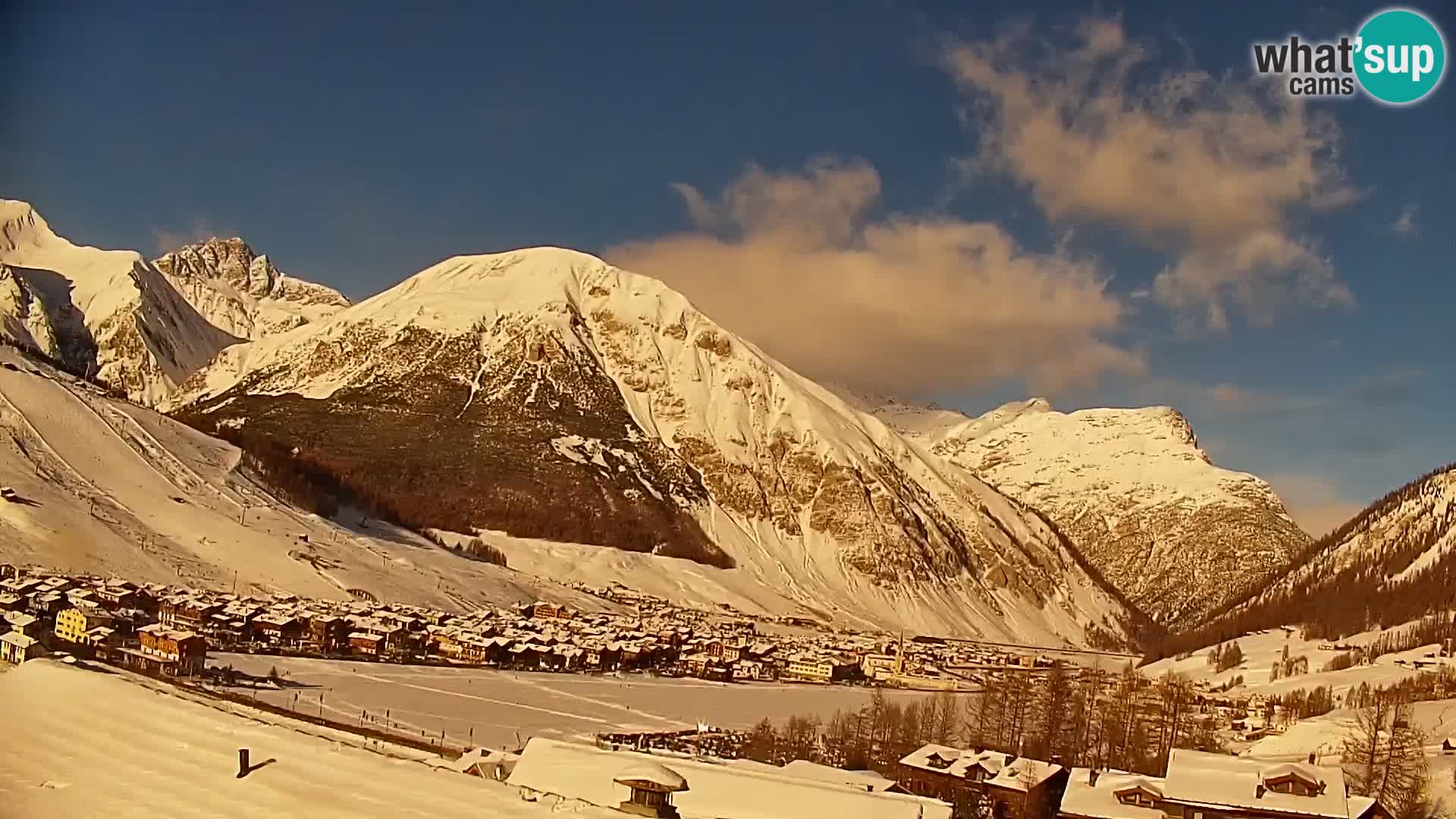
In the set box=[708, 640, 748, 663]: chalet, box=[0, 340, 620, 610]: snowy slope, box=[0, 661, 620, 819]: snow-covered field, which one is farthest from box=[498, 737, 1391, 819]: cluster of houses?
box=[0, 340, 620, 610]: snowy slope

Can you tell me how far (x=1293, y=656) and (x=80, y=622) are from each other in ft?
220

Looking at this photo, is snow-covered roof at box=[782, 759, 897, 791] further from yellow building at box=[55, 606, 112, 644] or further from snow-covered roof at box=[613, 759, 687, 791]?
yellow building at box=[55, 606, 112, 644]

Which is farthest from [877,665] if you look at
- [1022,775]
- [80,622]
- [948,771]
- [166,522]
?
[1022,775]

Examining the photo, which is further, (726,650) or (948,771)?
(726,650)

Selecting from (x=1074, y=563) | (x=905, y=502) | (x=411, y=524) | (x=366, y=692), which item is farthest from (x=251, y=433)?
(x=1074, y=563)

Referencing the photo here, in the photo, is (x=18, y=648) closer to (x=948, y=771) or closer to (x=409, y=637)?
(x=948, y=771)

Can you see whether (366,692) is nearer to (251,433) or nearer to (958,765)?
(958,765)

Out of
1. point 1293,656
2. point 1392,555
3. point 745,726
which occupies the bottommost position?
point 745,726

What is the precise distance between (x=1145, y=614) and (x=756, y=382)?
60521 millimetres

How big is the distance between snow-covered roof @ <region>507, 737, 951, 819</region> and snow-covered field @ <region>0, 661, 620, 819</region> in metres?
1.98

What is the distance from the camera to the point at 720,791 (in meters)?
18.2

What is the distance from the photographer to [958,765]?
28.8 meters

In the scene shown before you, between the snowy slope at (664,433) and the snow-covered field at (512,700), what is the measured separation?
62.8 meters

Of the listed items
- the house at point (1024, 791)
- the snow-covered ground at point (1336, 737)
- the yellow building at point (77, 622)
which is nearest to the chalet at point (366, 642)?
the yellow building at point (77, 622)
